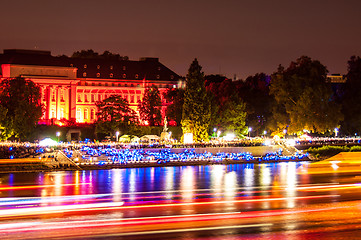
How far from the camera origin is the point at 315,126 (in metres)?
68.5

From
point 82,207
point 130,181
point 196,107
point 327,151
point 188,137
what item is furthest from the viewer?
point 196,107

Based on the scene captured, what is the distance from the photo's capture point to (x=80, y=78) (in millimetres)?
125188

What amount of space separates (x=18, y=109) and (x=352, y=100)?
43.2 metres

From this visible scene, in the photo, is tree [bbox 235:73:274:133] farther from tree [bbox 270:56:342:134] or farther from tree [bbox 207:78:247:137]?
tree [bbox 270:56:342:134]

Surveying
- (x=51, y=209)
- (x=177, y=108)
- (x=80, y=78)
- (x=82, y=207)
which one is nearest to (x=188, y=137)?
(x=177, y=108)

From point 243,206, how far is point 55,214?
6522 mm

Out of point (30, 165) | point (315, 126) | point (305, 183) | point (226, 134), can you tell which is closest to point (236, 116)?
point (226, 134)

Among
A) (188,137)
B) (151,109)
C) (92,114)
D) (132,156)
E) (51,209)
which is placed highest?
(92,114)

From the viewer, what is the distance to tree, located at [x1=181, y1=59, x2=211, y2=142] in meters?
61.4

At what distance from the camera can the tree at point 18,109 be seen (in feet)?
201

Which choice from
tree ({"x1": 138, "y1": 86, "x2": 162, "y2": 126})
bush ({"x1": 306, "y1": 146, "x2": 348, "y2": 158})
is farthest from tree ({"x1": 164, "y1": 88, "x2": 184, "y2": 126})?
bush ({"x1": 306, "y1": 146, "x2": 348, "y2": 158})

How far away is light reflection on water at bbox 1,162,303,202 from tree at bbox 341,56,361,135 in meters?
43.9

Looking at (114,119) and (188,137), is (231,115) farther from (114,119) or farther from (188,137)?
(114,119)

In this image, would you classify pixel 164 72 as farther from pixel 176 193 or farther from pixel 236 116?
pixel 176 193
